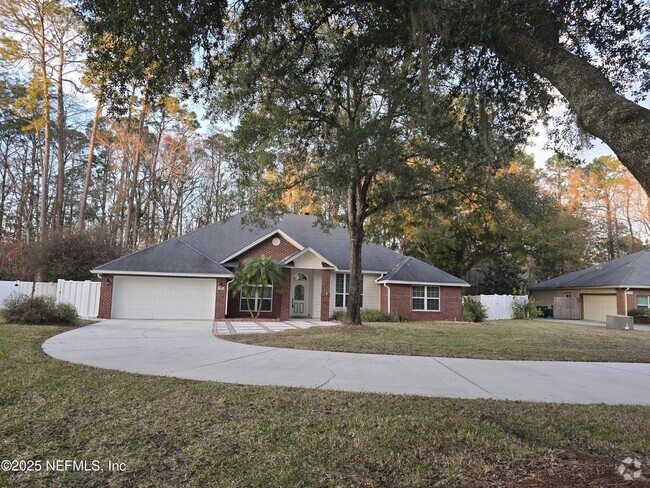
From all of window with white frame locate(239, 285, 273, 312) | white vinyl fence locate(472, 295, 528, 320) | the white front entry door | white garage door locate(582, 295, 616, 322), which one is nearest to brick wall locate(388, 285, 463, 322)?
white vinyl fence locate(472, 295, 528, 320)

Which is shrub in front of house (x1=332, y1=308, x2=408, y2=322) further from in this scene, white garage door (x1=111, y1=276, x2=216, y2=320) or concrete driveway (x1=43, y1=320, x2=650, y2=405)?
concrete driveway (x1=43, y1=320, x2=650, y2=405)

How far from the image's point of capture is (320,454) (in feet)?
11.6

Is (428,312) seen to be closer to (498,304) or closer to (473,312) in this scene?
(473,312)

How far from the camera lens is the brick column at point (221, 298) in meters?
18.6

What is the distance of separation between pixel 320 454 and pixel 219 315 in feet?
51.9

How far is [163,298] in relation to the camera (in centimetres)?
1828

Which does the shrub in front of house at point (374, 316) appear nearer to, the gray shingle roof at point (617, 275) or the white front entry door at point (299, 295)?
the white front entry door at point (299, 295)

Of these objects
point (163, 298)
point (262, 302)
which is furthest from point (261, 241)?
point (163, 298)

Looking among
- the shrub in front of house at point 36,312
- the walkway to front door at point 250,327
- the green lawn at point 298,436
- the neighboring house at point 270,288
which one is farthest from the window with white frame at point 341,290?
the green lawn at point 298,436

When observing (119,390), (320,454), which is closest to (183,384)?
(119,390)

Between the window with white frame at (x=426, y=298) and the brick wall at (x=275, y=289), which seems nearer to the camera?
the brick wall at (x=275, y=289)

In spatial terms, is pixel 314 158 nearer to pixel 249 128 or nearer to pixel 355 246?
pixel 249 128

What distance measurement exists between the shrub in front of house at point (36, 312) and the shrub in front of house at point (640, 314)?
2877cm

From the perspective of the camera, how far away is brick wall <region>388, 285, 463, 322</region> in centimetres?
2102
